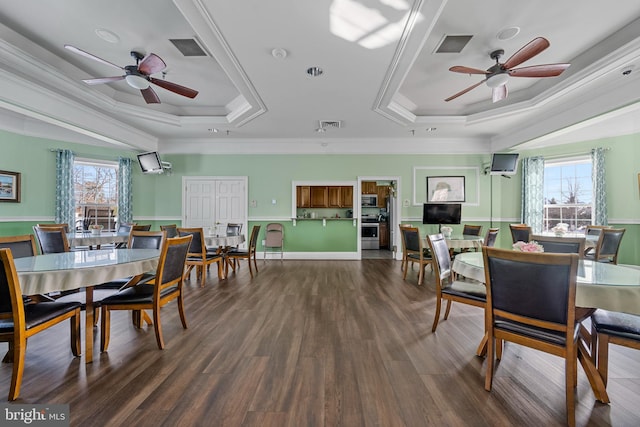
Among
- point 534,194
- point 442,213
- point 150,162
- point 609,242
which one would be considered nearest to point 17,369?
point 150,162

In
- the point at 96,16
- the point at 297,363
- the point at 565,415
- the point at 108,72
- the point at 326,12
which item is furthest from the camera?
the point at 108,72

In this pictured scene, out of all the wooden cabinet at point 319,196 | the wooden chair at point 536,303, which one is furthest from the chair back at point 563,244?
the wooden cabinet at point 319,196

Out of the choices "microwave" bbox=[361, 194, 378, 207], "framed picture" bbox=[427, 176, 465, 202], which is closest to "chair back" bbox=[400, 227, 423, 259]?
"framed picture" bbox=[427, 176, 465, 202]

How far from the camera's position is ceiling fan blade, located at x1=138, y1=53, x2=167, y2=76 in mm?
2826

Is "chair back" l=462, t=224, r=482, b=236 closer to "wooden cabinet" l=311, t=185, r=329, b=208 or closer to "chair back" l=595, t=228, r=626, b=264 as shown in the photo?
"chair back" l=595, t=228, r=626, b=264

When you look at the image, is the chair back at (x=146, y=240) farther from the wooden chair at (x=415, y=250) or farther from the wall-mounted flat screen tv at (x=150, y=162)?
the wooden chair at (x=415, y=250)

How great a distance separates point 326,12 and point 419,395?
3.23m

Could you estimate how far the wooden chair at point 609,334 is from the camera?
149 cm

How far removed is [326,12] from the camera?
246 cm

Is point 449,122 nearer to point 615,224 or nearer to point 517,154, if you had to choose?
point 517,154

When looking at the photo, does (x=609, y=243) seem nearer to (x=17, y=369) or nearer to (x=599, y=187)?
(x=599, y=187)

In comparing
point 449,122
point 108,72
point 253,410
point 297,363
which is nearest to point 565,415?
point 297,363

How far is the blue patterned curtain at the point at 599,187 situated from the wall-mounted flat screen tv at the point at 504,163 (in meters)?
1.38

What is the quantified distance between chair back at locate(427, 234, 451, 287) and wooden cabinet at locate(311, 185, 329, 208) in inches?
166
